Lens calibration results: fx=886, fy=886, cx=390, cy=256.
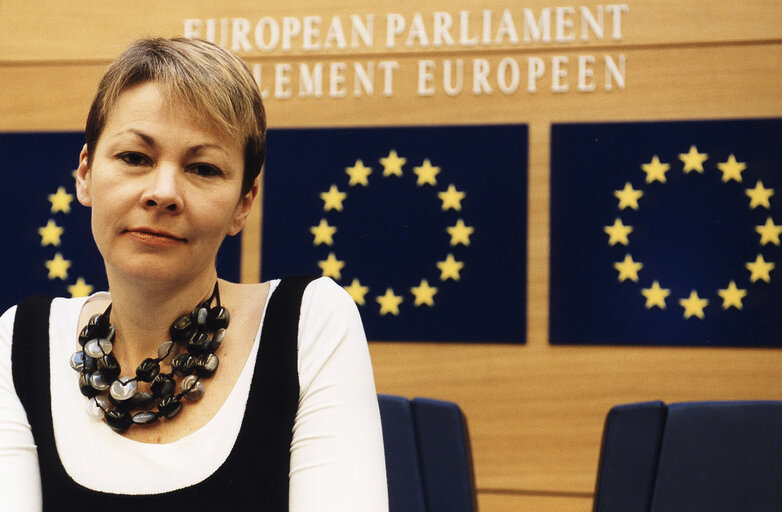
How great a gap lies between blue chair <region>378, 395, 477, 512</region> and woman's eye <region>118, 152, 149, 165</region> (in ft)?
2.22

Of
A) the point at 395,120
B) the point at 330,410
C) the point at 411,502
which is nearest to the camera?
the point at 330,410

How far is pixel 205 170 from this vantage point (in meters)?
0.98

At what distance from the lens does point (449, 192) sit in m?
1.95

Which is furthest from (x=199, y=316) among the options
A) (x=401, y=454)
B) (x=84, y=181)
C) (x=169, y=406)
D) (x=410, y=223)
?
(x=410, y=223)

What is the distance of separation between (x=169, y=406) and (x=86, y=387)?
112 mm

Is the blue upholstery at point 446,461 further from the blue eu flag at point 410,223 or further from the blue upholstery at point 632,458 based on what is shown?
the blue eu flag at point 410,223

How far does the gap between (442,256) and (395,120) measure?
33 cm

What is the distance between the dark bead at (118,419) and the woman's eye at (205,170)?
28 centimetres

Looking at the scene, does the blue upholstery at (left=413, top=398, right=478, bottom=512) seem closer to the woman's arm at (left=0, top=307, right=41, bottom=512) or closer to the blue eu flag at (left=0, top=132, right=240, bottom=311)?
the woman's arm at (left=0, top=307, right=41, bottom=512)

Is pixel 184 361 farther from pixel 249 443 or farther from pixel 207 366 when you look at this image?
pixel 249 443

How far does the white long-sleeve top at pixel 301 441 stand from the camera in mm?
893

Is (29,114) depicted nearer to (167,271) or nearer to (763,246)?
(167,271)

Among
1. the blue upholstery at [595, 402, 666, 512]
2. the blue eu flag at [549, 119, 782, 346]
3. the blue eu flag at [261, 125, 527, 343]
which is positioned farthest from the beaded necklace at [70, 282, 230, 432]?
the blue eu flag at [549, 119, 782, 346]

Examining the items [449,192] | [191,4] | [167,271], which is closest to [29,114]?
[191,4]
